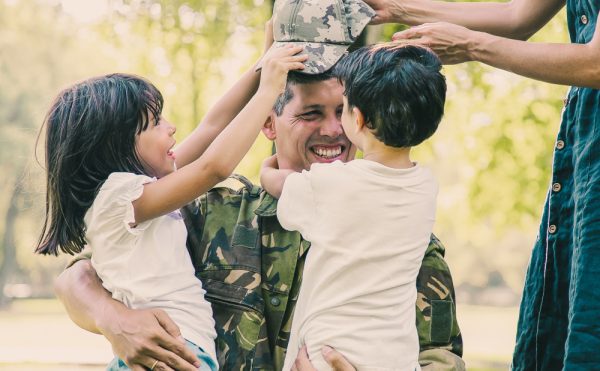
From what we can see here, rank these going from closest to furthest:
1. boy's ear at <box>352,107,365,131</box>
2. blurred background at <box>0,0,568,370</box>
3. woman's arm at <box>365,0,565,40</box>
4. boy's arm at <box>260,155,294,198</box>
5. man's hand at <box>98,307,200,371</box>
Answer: boy's ear at <box>352,107,365,131</box> → man's hand at <box>98,307,200,371</box> → boy's arm at <box>260,155,294,198</box> → woman's arm at <box>365,0,565,40</box> → blurred background at <box>0,0,568,370</box>

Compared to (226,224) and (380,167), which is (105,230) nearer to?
(226,224)

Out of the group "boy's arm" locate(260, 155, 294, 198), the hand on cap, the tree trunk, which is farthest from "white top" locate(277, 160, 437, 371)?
the tree trunk

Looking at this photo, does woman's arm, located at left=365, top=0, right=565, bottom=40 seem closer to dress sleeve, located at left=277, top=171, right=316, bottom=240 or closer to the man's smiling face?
the man's smiling face

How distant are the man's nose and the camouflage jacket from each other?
0.99ft

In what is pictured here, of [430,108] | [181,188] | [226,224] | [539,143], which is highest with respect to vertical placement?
[430,108]

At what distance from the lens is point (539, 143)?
11906 millimetres

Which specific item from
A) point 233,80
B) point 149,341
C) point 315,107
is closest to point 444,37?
point 315,107

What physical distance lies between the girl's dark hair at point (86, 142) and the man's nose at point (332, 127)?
1.93 feet

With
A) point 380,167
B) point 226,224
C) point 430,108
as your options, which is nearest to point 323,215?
point 380,167

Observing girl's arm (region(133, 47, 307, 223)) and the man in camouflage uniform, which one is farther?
the man in camouflage uniform

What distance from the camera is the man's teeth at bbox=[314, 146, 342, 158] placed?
3.40m

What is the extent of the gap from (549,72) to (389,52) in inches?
23.4

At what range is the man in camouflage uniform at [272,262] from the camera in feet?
10.4

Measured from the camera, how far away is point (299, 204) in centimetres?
283
